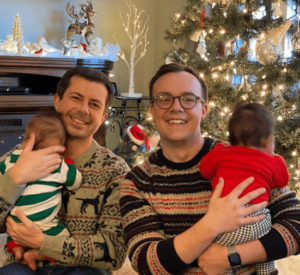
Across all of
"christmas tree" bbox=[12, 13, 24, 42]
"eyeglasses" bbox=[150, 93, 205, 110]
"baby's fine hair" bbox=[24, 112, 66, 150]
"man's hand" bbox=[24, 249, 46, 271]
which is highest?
"christmas tree" bbox=[12, 13, 24, 42]

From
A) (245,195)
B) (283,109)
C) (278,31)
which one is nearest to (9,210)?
(245,195)

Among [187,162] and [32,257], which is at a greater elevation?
[187,162]

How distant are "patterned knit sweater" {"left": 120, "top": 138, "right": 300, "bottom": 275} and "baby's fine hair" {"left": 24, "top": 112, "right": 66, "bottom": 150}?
1.00 ft

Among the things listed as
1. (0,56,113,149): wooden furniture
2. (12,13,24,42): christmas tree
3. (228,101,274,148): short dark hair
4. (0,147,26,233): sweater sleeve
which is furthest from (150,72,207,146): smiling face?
(12,13,24,42): christmas tree

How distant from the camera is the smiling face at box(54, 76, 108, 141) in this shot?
5.13 ft

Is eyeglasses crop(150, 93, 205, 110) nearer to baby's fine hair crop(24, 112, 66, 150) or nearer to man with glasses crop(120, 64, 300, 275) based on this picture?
man with glasses crop(120, 64, 300, 275)

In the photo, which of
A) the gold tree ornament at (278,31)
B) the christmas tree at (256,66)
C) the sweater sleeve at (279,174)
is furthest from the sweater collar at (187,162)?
the gold tree ornament at (278,31)

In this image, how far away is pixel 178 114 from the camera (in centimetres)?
143

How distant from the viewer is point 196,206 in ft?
4.44

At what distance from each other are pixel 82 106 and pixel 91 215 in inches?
16.0

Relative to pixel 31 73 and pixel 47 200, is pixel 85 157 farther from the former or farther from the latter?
pixel 31 73

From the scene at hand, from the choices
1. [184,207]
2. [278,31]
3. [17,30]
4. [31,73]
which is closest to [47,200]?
[184,207]

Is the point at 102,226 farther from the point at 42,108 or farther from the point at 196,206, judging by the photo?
the point at 42,108

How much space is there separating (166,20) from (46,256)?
409 centimetres
